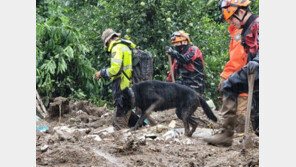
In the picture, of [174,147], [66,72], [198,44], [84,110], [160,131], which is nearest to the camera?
[174,147]

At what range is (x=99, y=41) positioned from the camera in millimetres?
10867

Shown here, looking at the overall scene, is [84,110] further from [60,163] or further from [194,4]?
[60,163]

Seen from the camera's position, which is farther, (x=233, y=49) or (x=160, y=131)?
(x=160, y=131)

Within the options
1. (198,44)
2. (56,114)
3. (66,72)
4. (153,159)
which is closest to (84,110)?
(56,114)

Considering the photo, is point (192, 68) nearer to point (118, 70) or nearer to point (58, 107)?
point (118, 70)

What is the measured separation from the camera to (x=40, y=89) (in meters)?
9.45

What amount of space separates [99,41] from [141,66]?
307cm

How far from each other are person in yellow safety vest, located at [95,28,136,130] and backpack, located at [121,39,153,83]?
0.71 ft

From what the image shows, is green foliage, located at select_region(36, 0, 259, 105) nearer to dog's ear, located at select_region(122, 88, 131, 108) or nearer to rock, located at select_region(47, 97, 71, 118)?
rock, located at select_region(47, 97, 71, 118)

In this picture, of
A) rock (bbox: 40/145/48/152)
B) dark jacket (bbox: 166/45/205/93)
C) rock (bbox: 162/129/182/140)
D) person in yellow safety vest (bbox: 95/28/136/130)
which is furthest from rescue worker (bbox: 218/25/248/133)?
rock (bbox: 40/145/48/152)

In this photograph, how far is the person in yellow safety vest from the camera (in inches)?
299

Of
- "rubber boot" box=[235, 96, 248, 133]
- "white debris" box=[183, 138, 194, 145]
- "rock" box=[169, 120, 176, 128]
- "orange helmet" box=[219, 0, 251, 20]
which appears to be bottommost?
"rock" box=[169, 120, 176, 128]

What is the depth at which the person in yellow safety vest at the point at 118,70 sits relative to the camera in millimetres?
7598

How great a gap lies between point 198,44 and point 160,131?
434cm
